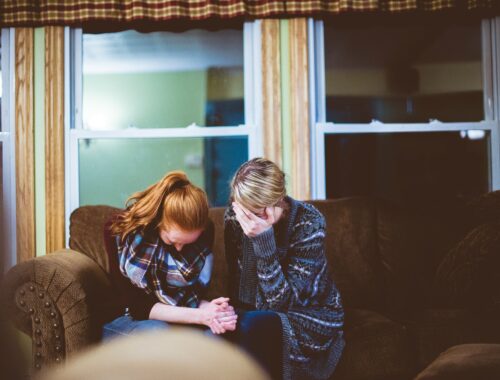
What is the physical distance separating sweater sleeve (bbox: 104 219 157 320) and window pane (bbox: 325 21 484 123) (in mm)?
1792

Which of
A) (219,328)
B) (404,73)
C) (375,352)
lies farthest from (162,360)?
(404,73)

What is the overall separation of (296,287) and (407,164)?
180 cm

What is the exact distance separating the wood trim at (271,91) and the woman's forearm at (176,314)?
4.68 feet

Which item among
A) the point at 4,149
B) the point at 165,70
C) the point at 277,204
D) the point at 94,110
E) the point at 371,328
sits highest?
the point at 165,70

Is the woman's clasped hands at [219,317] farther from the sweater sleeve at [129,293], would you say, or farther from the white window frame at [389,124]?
the white window frame at [389,124]

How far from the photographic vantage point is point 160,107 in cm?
320

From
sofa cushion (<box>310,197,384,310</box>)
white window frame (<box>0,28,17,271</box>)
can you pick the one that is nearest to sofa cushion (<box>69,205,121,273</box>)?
white window frame (<box>0,28,17,271</box>)

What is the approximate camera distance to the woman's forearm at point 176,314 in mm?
1680

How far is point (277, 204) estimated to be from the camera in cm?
192

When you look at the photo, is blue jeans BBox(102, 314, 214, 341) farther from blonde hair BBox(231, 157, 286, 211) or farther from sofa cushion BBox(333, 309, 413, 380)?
sofa cushion BBox(333, 309, 413, 380)

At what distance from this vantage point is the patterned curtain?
9.48 feet

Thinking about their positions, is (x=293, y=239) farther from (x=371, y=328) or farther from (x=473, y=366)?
(x=473, y=366)

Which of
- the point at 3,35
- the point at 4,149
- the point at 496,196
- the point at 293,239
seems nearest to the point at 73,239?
the point at 4,149

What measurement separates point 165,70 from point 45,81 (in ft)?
2.33
